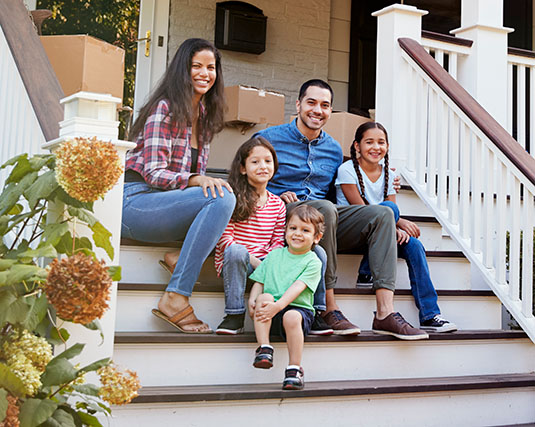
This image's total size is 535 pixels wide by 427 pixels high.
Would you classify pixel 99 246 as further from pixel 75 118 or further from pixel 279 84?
pixel 279 84

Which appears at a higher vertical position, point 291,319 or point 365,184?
point 365,184

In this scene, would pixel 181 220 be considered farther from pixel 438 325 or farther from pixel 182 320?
pixel 438 325

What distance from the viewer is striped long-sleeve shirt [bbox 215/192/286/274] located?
2.66 metres

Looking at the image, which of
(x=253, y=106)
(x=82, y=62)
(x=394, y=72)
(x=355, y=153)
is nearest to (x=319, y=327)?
(x=355, y=153)

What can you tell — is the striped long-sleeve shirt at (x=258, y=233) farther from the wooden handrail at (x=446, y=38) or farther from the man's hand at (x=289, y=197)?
the wooden handrail at (x=446, y=38)

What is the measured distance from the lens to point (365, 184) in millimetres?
3203

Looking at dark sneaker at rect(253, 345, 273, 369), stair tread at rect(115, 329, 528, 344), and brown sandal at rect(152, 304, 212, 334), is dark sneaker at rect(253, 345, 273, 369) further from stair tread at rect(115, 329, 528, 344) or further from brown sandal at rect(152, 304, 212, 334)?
brown sandal at rect(152, 304, 212, 334)

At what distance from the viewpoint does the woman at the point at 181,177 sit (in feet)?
8.08

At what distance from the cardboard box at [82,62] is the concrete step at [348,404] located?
1.50m

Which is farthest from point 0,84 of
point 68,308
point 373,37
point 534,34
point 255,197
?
point 534,34

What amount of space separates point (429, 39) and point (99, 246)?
2.76m

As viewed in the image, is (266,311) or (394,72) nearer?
(266,311)

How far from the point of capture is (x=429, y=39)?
3.99 metres

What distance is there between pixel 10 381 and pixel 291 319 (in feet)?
3.64
